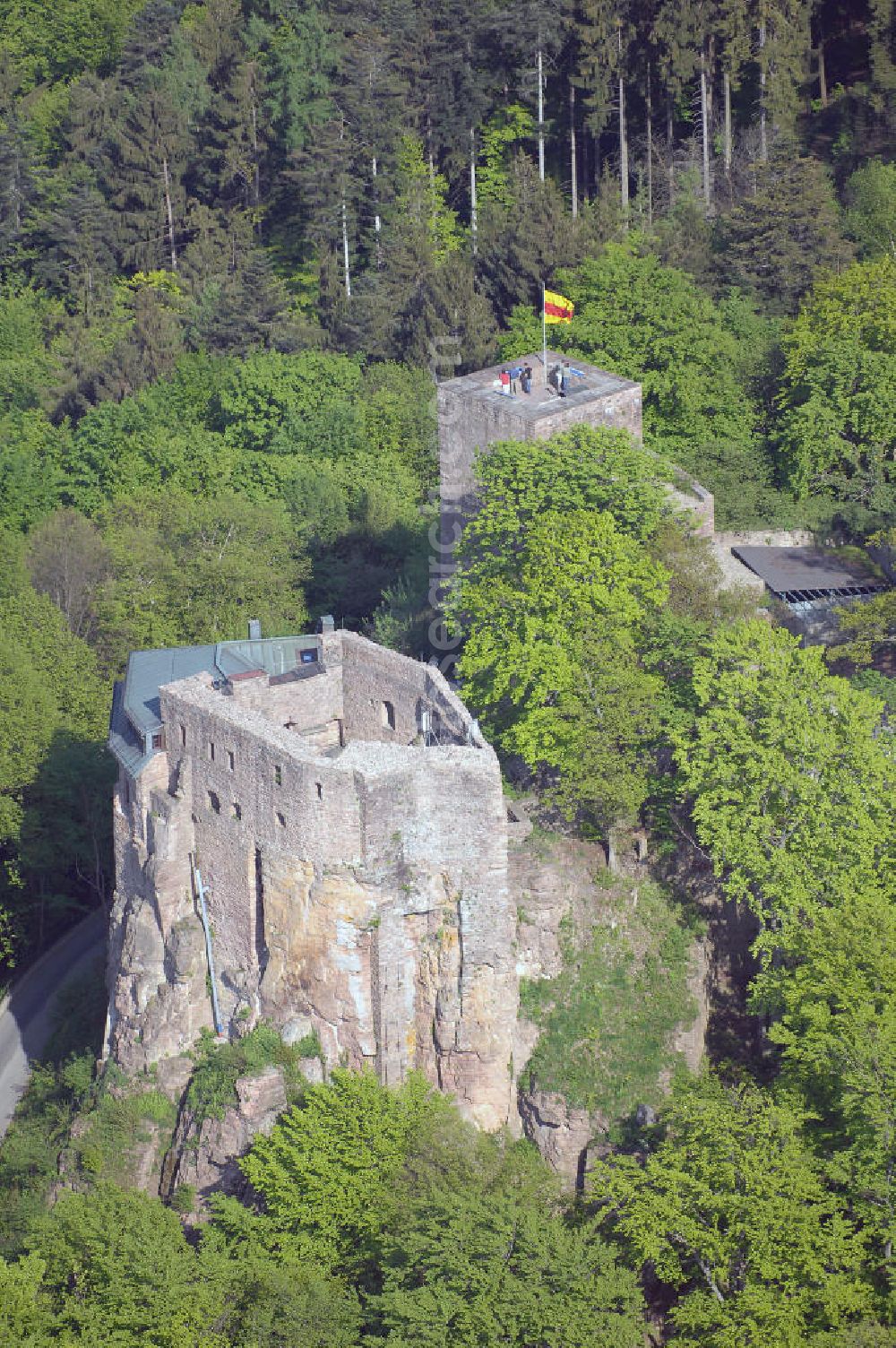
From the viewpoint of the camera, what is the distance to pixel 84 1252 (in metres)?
50.2

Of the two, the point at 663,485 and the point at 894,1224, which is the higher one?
the point at 663,485

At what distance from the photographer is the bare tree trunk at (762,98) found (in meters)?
87.7

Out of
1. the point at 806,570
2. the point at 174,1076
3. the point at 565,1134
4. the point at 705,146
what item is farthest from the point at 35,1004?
the point at 705,146

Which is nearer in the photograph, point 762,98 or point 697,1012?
point 697,1012

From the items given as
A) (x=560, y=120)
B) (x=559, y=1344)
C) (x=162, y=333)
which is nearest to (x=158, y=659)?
(x=559, y=1344)

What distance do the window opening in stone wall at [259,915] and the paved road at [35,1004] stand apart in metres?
15.7

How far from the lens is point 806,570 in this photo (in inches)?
2643

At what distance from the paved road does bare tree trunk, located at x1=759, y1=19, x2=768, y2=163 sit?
124 feet

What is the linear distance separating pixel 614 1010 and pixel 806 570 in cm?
1868

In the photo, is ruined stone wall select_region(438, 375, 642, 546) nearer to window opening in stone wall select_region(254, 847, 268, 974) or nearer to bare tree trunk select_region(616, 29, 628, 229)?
window opening in stone wall select_region(254, 847, 268, 974)

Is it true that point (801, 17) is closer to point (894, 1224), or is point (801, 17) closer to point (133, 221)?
point (133, 221)

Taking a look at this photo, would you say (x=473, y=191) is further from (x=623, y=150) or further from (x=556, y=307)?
(x=556, y=307)

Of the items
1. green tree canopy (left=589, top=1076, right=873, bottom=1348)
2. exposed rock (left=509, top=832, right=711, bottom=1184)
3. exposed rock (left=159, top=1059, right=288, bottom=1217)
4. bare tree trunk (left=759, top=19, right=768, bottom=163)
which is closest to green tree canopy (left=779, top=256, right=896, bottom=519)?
bare tree trunk (left=759, top=19, right=768, bottom=163)

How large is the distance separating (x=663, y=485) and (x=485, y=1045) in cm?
1711
